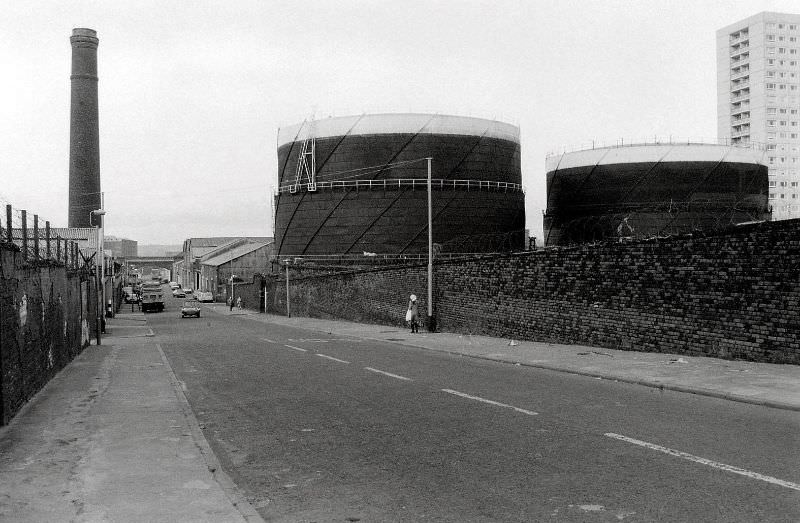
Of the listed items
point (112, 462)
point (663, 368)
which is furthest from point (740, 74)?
point (112, 462)

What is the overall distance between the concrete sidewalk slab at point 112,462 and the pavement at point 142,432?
0.4 inches

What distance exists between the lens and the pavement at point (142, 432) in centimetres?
636

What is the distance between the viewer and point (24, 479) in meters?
7.24

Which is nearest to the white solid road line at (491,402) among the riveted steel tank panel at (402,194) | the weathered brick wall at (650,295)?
the weathered brick wall at (650,295)

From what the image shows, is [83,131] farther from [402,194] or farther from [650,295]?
[650,295]

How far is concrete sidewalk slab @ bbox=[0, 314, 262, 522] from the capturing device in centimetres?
623

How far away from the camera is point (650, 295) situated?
60.5 feet

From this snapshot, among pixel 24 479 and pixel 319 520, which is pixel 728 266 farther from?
pixel 24 479

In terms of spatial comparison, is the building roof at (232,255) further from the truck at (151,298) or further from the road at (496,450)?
the road at (496,450)

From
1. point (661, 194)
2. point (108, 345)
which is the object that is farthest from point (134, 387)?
point (661, 194)

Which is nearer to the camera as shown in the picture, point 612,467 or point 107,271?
point 612,467

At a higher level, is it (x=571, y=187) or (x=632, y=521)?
(x=571, y=187)

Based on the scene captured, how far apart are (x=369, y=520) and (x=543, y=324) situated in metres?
18.1

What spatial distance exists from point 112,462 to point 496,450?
13.3 feet
